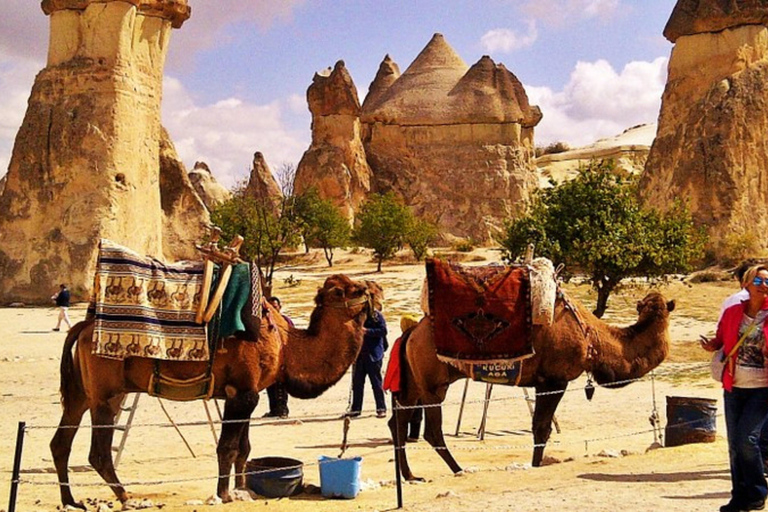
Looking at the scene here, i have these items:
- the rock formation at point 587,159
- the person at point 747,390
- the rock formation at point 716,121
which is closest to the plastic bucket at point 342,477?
the person at point 747,390

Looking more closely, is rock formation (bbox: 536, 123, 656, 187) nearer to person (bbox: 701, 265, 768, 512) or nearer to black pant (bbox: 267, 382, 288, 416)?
black pant (bbox: 267, 382, 288, 416)

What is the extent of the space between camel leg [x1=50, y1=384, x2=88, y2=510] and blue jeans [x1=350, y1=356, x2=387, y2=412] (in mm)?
4266

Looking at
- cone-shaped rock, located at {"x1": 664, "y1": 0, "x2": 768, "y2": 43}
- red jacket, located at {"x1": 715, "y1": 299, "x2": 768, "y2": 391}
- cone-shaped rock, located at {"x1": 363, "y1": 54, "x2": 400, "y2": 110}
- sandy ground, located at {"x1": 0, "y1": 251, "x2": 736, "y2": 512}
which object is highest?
cone-shaped rock, located at {"x1": 363, "y1": 54, "x2": 400, "y2": 110}

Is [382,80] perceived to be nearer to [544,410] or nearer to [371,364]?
[371,364]

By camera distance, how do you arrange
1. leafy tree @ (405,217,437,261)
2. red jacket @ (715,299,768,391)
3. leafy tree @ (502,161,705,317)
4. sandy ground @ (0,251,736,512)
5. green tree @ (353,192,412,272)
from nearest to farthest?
red jacket @ (715,299,768,391), sandy ground @ (0,251,736,512), leafy tree @ (502,161,705,317), green tree @ (353,192,412,272), leafy tree @ (405,217,437,261)

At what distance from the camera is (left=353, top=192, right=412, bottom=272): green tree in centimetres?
4256

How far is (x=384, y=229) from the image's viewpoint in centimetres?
4275

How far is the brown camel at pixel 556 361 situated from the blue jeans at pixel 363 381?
264 cm

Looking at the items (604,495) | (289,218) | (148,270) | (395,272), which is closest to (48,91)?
(289,218)

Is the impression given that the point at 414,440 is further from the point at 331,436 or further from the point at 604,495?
the point at 604,495

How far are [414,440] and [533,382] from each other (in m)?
1.98

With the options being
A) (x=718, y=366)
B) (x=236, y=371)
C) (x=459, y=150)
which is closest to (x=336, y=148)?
(x=459, y=150)

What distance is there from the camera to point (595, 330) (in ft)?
29.0

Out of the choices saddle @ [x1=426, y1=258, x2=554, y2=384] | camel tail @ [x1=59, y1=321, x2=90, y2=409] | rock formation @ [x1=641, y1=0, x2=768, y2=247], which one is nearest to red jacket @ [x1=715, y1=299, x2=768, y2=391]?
saddle @ [x1=426, y1=258, x2=554, y2=384]
